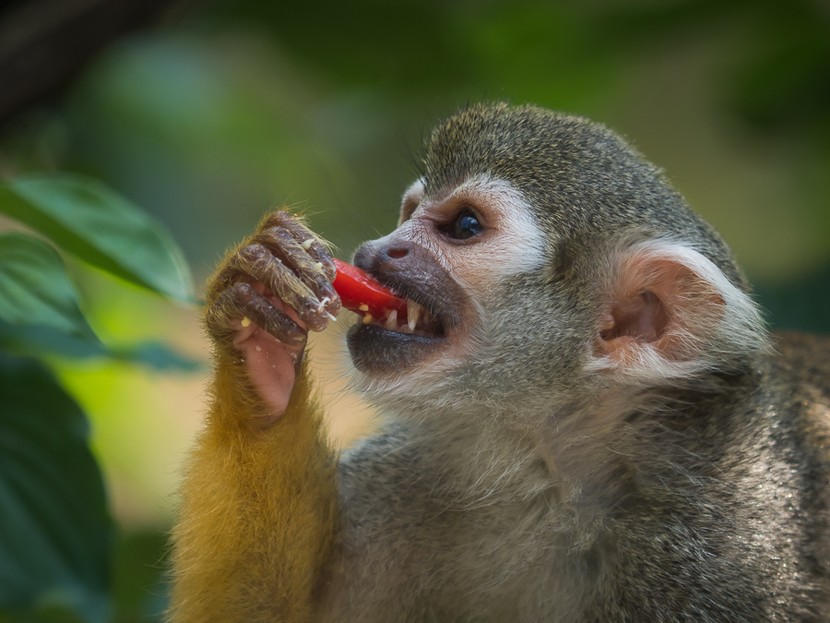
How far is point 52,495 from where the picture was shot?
3.23m

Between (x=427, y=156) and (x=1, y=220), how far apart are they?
484 cm

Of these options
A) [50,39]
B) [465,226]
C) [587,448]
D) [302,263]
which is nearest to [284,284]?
[302,263]

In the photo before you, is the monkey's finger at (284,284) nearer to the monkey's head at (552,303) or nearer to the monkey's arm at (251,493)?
the monkey's arm at (251,493)

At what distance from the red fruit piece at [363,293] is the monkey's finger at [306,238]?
0.05 m

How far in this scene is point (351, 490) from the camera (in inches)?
128

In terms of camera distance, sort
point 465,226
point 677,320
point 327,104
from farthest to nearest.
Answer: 1. point 327,104
2. point 465,226
3. point 677,320

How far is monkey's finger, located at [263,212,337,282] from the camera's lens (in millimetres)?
2764

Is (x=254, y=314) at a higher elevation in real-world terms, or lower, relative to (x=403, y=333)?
lower

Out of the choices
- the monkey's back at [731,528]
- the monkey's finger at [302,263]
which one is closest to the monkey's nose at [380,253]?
the monkey's finger at [302,263]

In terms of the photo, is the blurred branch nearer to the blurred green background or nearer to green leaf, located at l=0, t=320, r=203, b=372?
the blurred green background

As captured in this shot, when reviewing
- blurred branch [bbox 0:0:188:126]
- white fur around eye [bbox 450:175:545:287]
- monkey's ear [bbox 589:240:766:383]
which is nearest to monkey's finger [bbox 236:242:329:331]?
white fur around eye [bbox 450:175:545:287]

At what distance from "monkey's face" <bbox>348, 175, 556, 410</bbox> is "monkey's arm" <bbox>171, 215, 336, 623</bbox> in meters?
0.27

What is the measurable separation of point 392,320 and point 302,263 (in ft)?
1.24

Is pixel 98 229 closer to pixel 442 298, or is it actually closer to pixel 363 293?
A: pixel 363 293
